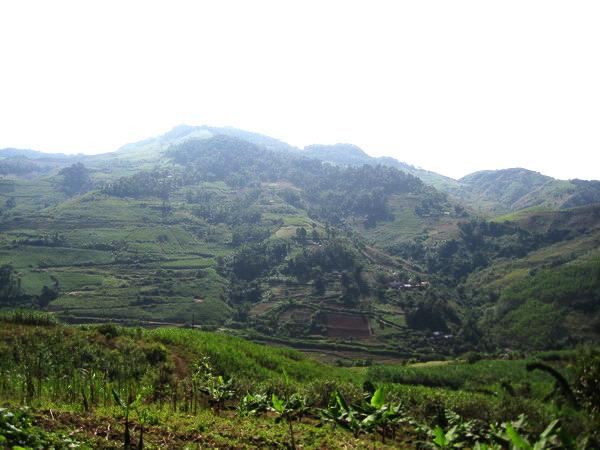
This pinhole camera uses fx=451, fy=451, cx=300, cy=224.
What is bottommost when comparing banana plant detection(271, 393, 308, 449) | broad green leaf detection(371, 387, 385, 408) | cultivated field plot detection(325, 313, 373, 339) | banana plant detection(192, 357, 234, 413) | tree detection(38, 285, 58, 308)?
cultivated field plot detection(325, 313, 373, 339)

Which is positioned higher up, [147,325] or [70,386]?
[70,386]

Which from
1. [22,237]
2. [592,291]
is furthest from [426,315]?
[22,237]

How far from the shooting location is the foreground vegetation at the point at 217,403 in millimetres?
10609

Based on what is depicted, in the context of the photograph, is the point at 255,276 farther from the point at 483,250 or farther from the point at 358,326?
the point at 483,250

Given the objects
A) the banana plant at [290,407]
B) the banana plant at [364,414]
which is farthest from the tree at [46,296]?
the banana plant at [364,414]

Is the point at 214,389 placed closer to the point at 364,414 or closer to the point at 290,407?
the point at 290,407

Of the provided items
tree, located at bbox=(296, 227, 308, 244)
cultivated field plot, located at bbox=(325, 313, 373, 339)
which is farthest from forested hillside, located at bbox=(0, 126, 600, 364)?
tree, located at bbox=(296, 227, 308, 244)

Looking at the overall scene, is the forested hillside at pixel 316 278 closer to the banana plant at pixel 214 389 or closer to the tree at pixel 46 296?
the tree at pixel 46 296

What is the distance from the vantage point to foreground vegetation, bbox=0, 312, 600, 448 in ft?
34.8

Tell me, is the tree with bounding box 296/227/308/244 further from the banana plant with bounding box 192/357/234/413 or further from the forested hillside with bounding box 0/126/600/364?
the banana plant with bounding box 192/357/234/413

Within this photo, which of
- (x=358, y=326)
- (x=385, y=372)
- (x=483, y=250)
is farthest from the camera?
(x=483, y=250)

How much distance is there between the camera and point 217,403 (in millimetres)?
20000

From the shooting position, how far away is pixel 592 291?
Answer: 340 ft

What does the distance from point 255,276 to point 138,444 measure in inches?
5574
